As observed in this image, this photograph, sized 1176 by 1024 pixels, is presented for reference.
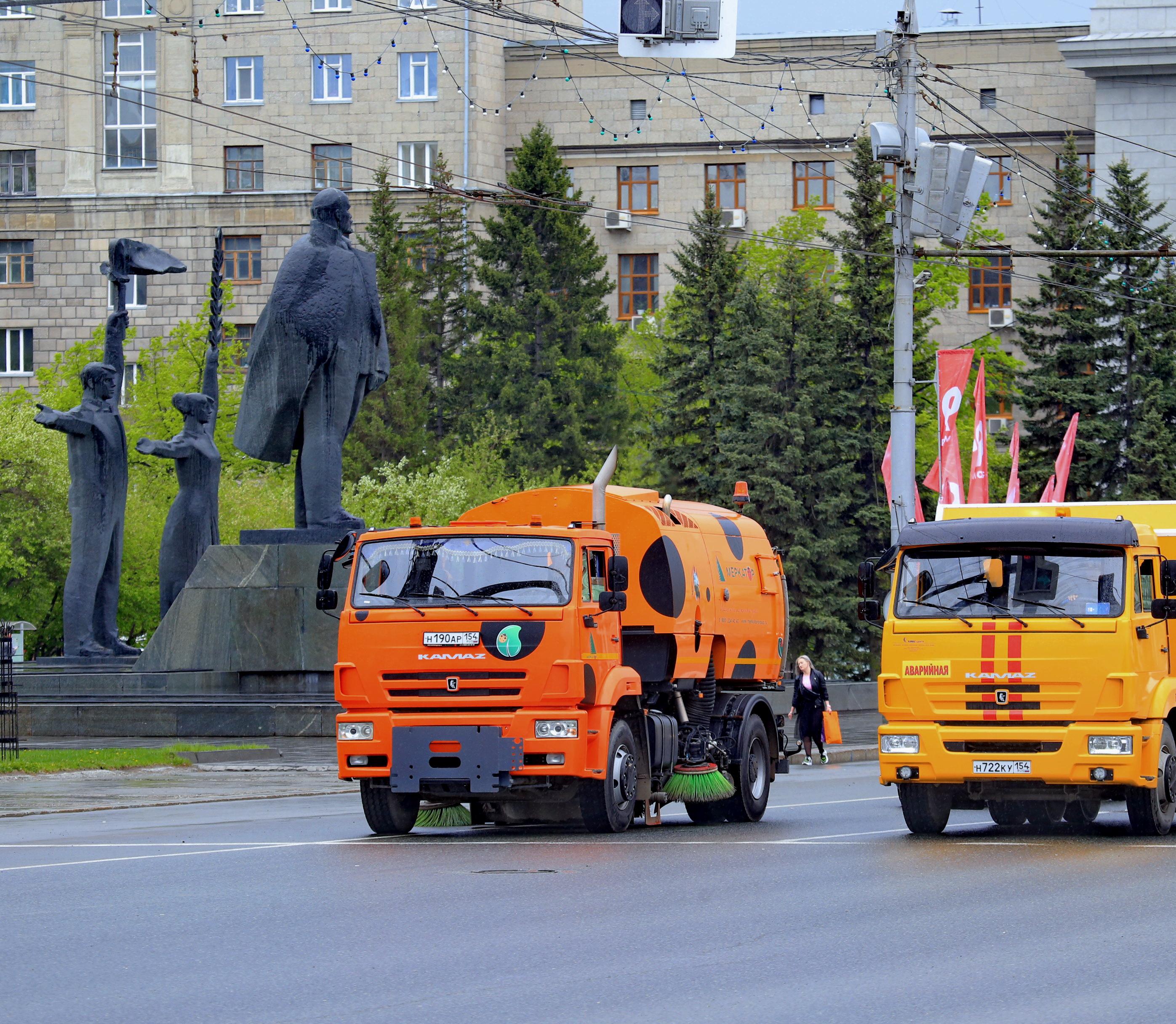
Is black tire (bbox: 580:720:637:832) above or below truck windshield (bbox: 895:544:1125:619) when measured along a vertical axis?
below

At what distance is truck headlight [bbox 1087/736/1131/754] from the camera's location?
50.7ft

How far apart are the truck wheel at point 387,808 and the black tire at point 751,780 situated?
2926mm

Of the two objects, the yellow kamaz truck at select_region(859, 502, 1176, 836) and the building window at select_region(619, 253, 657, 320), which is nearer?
the yellow kamaz truck at select_region(859, 502, 1176, 836)

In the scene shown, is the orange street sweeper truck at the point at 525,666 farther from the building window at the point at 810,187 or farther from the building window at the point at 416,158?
the building window at the point at 810,187

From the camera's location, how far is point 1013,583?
53.1ft

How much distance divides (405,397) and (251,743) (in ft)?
144

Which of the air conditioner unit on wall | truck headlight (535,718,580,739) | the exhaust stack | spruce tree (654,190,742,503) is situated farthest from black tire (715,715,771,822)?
the air conditioner unit on wall

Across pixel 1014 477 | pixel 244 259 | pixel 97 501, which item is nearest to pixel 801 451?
pixel 1014 477

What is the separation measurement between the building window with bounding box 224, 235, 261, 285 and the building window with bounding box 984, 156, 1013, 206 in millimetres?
28393

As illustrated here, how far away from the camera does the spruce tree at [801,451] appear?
54125 millimetres

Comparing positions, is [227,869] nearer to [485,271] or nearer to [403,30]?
[485,271]

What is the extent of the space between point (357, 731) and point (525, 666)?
149 centimetres

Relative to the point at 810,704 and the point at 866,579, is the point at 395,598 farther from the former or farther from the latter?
the point at 810,704

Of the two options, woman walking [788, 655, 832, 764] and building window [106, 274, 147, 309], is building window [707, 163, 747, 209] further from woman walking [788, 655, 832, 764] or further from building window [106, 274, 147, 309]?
woman walking [788, 655, 832, 764]
